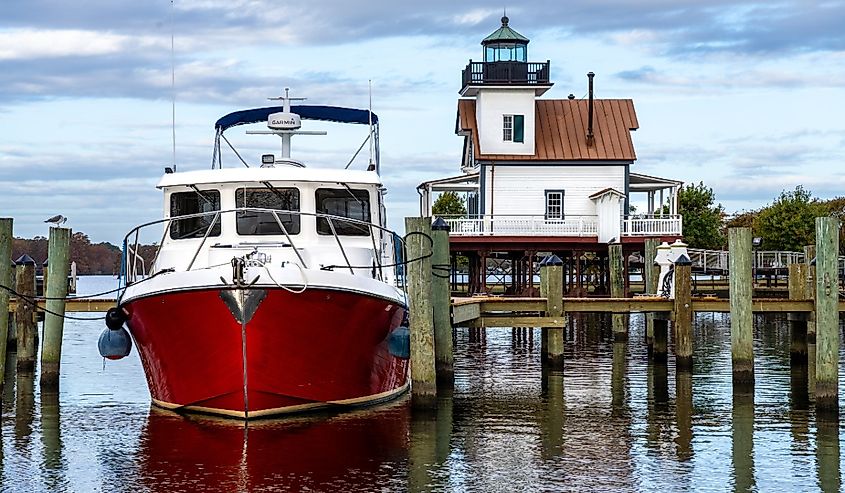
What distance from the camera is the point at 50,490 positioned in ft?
51.2

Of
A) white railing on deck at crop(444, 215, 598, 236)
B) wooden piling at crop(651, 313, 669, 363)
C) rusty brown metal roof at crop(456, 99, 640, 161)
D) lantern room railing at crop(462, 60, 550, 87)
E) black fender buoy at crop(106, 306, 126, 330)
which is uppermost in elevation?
lantern room railing at crop(462, 60, 550, 87)

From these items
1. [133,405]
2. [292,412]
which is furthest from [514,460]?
[133,405]

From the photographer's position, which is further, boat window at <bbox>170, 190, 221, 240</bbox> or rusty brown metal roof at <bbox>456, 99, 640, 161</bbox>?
rusty brown metal roof at <bbox>456, 99, 640, 161</bbox>

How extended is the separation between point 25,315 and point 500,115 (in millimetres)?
25005

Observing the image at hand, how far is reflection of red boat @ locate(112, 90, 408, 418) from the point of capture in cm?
1856

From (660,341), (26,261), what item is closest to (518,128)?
(660,341)

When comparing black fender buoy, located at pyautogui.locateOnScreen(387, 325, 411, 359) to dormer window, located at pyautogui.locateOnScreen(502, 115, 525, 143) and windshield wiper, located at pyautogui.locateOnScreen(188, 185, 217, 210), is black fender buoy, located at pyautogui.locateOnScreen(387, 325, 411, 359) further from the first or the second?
dormer window, located at pyautogui.locateOnScreen(502, 115, 525, 143)

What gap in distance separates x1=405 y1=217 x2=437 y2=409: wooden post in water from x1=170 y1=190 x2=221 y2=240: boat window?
3500 mm

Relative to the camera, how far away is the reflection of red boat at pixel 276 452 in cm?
1588

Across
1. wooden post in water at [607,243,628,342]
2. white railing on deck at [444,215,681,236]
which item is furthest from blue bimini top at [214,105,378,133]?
white railing on deck at [444,215,681,236]

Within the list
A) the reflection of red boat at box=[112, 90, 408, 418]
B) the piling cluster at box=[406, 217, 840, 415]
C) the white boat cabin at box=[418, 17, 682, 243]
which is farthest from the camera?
the white boat cabin at box=[418, 17, 682, 243]

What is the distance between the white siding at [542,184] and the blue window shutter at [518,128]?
106 cm

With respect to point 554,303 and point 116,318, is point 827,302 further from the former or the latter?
point 116,318

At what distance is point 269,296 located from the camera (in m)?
18.4
